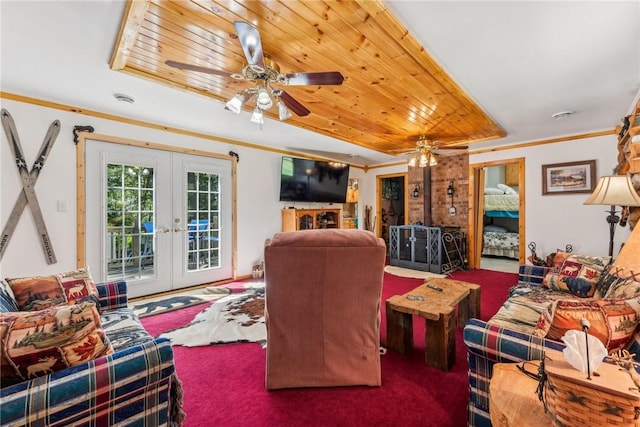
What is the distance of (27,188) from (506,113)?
17.4 ft

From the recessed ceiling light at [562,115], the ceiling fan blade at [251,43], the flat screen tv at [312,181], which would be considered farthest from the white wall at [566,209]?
the ceiling fan blade at [251,43]

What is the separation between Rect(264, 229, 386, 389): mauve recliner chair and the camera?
1624mm

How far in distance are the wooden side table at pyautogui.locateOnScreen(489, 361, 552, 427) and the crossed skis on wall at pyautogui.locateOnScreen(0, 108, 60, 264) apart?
3974mm

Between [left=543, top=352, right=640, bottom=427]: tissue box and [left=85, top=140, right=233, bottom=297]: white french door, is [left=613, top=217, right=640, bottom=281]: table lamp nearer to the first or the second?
[left=543, top=352, right=640, bottom=427]: tissue box

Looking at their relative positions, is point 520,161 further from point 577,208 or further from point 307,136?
point 307,136

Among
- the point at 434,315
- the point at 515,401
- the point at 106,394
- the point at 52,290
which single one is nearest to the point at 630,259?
the point at 434,315

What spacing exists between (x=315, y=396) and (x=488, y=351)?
1044mm

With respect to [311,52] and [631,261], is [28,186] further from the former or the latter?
[631,261]

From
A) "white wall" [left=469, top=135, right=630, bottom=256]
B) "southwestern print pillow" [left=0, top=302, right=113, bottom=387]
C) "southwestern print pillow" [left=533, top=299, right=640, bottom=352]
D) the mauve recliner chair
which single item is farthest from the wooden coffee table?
"white wall" [left=469, top=135, right=630, bottom=256]

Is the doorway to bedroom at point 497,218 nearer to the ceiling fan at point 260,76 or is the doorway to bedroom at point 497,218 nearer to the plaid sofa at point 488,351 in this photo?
the plaid sofa at point 488,351

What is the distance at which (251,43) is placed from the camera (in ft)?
5.24

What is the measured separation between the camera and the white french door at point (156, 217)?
325cm

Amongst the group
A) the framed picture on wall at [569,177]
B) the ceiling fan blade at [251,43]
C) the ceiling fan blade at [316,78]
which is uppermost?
the ceiling fan blade at [251,43]

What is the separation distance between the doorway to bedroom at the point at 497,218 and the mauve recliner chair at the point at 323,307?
420 centimetres
